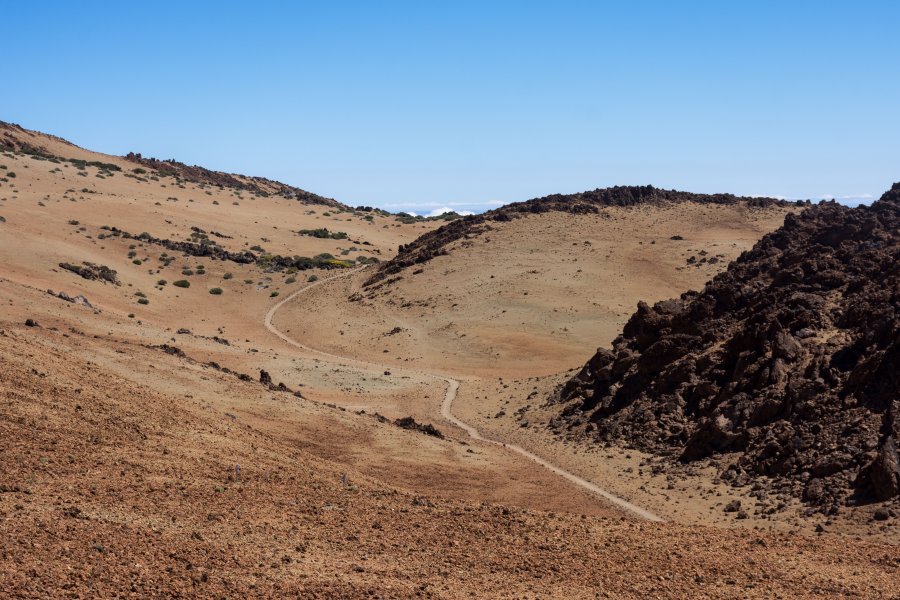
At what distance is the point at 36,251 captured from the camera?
174 feet

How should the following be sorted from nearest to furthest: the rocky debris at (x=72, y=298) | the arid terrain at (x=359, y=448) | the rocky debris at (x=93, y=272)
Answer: the arid terrain at (x=359, y=448), the rocky debris at (x=72, y=298), the rocky debris at (x=93, y=272)

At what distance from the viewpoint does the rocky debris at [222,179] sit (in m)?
114

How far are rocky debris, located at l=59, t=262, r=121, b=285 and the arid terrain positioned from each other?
0.39 metres

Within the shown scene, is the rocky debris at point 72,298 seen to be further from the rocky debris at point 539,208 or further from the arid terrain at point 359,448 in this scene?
the rocky debris at point 539,208

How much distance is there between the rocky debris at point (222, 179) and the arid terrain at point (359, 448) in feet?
172

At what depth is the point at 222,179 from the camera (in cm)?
12494

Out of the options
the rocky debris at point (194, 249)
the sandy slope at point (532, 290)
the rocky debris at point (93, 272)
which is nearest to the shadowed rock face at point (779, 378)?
the sandy slope at point (532, 290)

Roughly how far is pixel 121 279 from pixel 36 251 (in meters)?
4.78

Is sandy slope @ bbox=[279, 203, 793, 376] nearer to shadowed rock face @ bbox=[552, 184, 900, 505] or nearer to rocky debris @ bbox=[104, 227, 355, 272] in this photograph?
rocky debris @ bbox=[104, 227, 355, 272]

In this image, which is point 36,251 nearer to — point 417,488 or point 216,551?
point 417,488

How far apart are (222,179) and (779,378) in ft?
361

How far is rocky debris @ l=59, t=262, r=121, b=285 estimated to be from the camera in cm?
5209

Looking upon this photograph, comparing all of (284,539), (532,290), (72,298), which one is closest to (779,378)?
(284,539)

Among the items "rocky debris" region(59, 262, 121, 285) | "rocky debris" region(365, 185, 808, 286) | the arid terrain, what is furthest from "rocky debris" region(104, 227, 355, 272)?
"rocky debris" region(59, 262, 121, 285)
